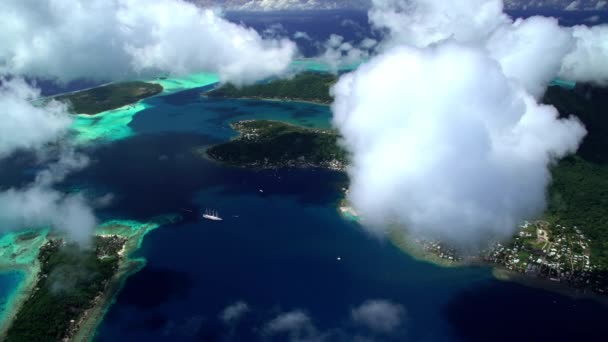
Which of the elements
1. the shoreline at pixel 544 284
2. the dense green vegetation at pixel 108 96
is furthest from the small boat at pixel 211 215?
the dense green vegetation at pixel 108 96

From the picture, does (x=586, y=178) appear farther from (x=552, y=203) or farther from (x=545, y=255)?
(x=545, y=255)

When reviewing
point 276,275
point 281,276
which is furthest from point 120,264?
point 281,276

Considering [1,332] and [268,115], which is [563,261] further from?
[268,115]

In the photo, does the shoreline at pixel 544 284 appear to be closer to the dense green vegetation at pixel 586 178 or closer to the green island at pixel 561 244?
the green island at pixel 561 244

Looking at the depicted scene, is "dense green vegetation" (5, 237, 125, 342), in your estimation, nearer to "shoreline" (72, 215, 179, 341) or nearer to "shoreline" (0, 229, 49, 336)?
"shoreline" (72, 215, 179, 341)

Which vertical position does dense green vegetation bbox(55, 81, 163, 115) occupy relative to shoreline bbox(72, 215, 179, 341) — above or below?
above

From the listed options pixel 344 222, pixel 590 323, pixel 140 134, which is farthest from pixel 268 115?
pixel 590 323

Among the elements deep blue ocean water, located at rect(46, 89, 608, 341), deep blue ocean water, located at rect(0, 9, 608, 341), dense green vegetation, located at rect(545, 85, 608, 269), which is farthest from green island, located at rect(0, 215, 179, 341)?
dense green vegetation, located at rect(545, 85, 608, 269)

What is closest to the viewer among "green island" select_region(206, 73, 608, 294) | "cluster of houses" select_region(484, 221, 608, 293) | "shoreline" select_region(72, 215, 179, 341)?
"shoreline" select_region(72, 215, 179, 341)
